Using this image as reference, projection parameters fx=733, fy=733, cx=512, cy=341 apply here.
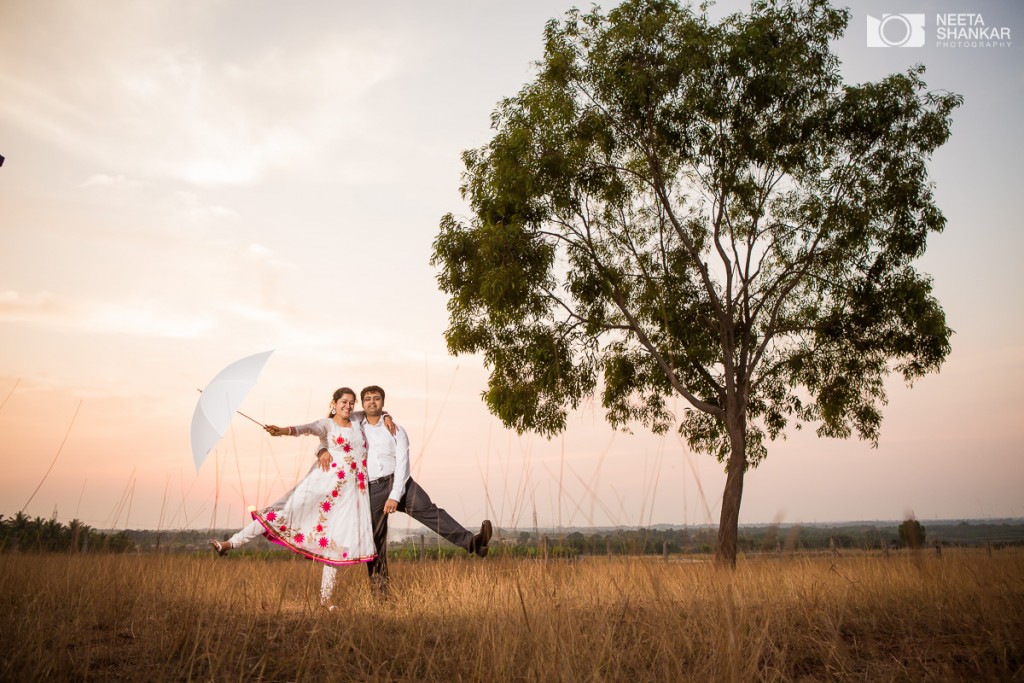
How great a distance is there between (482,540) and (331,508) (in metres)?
1.53

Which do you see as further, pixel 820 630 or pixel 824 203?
pixel 824 203

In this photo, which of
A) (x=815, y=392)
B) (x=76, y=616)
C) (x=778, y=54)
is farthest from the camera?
(x=815, y=392)

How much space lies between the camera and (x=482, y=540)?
286 inches

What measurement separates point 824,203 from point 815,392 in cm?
412

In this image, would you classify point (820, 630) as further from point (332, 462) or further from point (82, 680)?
point (82, 680)

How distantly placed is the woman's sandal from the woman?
151mm

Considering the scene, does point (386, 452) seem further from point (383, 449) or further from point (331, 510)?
point (331, 510)

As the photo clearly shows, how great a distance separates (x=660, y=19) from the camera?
1404 cm

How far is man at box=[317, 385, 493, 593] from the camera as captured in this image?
24.2 ft

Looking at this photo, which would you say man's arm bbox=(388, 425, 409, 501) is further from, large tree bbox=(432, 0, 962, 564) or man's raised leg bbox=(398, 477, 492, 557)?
large tree bbox=(432, 0, 962, 564)

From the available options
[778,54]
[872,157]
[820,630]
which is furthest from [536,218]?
[820,630]

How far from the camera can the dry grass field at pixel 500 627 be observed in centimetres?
447

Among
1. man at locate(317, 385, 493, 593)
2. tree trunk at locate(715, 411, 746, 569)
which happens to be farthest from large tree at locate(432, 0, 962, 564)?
man at locate(317, 385, 493, 593)

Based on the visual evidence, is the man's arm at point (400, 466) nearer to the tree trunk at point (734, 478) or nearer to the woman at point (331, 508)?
the woman at point (331, 508)
